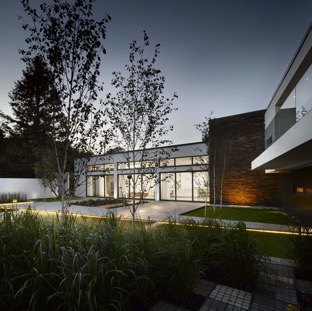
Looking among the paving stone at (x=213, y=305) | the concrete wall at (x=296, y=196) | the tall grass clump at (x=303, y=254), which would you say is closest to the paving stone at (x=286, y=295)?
the tall grass clump at (x=303, y=254)

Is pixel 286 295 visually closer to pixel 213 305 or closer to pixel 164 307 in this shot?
pixel 213 305

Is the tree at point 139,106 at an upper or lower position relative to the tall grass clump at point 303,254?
upper

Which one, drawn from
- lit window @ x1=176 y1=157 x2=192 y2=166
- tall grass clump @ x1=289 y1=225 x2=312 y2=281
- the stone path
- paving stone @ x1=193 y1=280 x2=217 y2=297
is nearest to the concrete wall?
tall grass clump @ x1=289 y1=225 x2=312 y2=281

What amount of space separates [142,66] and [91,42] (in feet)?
6.09

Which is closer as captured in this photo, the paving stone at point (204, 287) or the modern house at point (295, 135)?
the paving stone at point (204, 287)

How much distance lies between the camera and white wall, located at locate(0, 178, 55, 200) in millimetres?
18172

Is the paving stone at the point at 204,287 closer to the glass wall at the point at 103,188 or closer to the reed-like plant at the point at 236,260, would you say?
the reed-like plant at the point at 236,260

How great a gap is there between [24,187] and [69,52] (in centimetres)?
1923

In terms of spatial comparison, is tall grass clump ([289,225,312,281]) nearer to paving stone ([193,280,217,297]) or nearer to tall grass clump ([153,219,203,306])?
paving stone ([193,280,217,297])

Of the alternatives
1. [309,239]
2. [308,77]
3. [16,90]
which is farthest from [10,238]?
[16,90]

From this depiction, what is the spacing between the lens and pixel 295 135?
4.05 meters

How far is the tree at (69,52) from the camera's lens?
4.29 m

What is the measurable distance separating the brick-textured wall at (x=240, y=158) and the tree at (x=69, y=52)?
9345 millimetres

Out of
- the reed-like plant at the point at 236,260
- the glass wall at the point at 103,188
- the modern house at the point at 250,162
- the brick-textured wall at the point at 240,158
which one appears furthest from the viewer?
the glass wall at the point at 103,188
